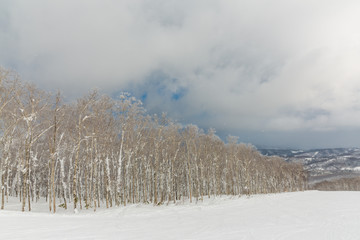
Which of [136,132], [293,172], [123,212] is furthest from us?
[293,172]

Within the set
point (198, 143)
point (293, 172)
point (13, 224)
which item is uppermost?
point (198, 143)

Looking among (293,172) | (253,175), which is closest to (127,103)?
(253,175)

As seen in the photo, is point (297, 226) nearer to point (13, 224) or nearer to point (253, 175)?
point (13, 224)

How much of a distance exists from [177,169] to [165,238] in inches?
1416

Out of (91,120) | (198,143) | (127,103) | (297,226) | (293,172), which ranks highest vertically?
(127,103)

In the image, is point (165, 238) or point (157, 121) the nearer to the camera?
point (165, 238)

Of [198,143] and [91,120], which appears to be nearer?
[91,120]

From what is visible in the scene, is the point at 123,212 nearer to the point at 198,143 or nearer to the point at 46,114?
the point at 46,114

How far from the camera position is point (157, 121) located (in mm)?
31625

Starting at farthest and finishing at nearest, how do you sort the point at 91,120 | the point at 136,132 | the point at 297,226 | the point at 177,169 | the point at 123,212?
the point at 177,169 → the point at 136,132 → the point at 91,120 → the point at 123,212 → the point at 297,226

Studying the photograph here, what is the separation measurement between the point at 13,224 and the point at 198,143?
32.0 meters

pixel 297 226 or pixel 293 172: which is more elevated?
pixel 297 226

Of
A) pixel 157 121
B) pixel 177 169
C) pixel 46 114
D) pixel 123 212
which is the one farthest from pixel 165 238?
pixel 177 169

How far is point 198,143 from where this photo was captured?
40625 mm
